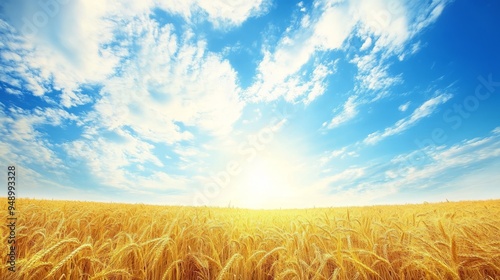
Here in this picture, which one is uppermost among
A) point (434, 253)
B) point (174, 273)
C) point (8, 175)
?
point (8, 175)

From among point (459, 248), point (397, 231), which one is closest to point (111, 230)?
point (397, 231)

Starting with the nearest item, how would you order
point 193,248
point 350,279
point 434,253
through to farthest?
point 350,279
point 434,253
point 193,248

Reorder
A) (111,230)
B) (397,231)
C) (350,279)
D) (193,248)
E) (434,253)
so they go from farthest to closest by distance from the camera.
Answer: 1. (111,230)
2. (397,231)
3. (193,248)
4. (434,253)
5. (350,279)

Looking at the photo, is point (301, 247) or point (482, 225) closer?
point (301, 247)

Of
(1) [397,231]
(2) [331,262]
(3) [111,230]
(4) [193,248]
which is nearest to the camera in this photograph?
(2) [331,262]

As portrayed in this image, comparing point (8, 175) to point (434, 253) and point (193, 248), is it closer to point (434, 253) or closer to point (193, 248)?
point (193, 248)

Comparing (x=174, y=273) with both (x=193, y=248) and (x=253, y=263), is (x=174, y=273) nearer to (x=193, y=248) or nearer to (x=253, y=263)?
(x=193, y=248)

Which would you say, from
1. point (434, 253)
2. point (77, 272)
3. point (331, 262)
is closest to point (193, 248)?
point (77, 272)

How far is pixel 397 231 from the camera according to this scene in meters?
4.16

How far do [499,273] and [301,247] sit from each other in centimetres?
203

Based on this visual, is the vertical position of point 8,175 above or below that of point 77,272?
above

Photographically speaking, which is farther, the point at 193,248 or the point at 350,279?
the point at 193,248

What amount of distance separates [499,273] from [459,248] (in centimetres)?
78

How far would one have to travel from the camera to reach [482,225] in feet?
14.3
